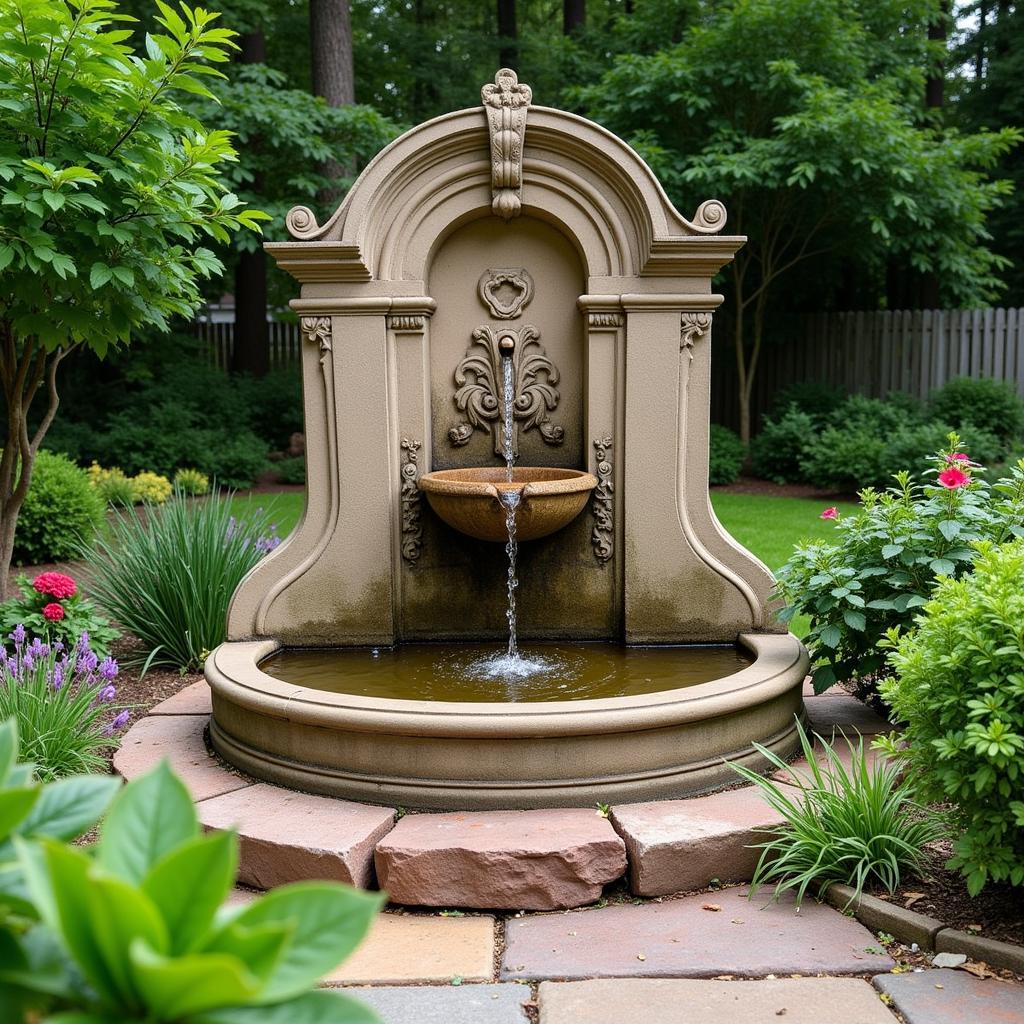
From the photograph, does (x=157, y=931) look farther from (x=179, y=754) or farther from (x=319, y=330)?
(x=319, y=330)

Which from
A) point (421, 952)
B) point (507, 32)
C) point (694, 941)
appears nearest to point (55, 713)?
point (421, 952)

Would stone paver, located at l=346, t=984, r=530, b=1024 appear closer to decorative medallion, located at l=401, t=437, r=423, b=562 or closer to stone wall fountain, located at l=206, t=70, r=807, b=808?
stone wall fountain, located at l=206, t=70, r=807, b=808

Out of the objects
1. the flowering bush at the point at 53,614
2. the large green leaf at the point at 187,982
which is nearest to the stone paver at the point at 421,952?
Answer: the large green leaf at the point at 187,982

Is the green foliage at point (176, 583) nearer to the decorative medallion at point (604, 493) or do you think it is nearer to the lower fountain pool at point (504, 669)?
the lower fountain pool at point (504, 669)

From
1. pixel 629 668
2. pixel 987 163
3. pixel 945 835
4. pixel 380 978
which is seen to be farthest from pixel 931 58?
pixel 380 978

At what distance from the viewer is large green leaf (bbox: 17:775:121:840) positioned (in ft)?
3.84

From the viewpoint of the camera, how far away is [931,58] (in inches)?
621

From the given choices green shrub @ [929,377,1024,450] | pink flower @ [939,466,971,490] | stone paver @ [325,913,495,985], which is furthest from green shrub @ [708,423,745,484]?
stone paver @ [325,913,495,985]

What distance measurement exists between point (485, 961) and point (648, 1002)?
0.50 meters

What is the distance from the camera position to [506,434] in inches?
217

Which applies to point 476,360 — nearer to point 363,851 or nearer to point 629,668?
point 629,668

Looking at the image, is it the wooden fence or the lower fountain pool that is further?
the wooden fence

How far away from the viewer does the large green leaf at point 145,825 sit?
105 centimetres

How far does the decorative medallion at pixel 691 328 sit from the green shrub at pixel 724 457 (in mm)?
8289
